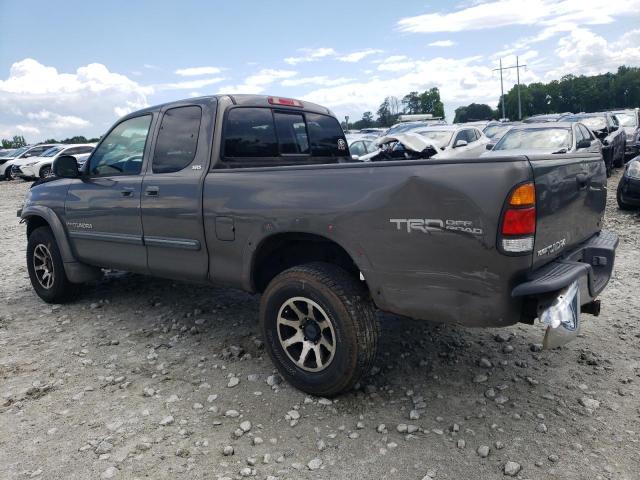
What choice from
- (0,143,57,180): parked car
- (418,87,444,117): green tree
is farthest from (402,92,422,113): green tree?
(0,143,57,180): parked car

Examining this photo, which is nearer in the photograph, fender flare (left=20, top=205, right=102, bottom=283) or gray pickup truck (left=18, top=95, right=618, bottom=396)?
gray pickup truck (left=18, top=95, right=618, bottom=396)

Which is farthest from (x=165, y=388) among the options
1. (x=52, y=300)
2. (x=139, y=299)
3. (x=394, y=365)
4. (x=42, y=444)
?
(x=52, y=300)

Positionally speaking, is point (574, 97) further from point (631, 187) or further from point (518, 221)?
point (518, 221)

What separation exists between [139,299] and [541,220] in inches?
165

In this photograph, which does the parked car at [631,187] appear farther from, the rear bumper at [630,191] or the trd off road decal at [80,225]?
the trd off road decal at [80,225]

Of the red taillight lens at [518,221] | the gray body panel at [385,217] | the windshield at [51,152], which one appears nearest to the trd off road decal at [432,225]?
the gray body panel at [385,217]

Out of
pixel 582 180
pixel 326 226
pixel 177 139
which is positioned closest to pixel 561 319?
pixel 582 180

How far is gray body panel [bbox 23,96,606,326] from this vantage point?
2578 millimetres

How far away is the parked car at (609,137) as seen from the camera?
13211 millimetres

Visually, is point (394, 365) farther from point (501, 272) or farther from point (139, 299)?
point (139, 299)

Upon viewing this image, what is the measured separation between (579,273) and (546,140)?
8597 millimetres

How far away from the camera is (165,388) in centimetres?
353

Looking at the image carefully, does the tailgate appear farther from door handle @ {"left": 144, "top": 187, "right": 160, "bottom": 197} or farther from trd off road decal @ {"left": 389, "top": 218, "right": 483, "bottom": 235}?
door handle @ {"left": 144, "top": 187, "right": 160, "bottom": 197}

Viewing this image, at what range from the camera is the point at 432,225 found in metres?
2.68
